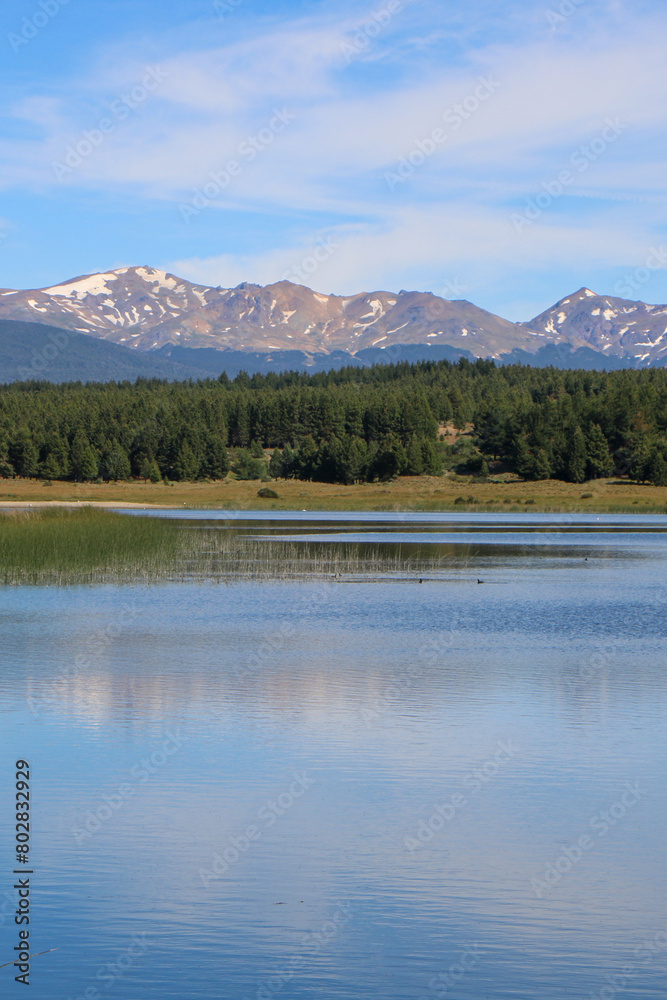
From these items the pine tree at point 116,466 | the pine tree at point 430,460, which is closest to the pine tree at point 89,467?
the pine tree at point 116,466

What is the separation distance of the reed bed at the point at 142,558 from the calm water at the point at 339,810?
15.5 meters

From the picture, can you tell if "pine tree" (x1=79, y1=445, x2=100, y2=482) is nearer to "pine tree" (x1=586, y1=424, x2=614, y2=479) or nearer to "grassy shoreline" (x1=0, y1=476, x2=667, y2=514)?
"grassy shoreline" (x1=0, y1=476, x2=667, y2=514)

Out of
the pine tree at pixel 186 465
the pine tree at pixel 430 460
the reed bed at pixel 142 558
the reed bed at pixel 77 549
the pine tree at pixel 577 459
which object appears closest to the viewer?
the reed bed at pixel 77 549

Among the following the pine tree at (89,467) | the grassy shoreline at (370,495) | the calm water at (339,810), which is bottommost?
the grassy shoreline at (370,495)

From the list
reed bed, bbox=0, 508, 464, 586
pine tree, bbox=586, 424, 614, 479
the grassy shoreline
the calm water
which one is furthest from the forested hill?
the calm water

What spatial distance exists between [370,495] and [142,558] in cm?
10581

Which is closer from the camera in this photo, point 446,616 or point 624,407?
point 446,616

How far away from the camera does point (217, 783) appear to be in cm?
1614

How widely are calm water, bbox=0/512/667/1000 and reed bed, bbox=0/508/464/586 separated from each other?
1551 centimetres

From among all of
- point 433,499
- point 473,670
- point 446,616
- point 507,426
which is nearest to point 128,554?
point 446,616

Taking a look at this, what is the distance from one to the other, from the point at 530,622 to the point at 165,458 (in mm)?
154789

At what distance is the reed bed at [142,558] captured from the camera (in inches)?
1850

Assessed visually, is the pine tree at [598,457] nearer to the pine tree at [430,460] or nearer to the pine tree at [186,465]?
the pine tree at [430,460]

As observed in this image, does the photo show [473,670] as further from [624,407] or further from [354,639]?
[624,407]
